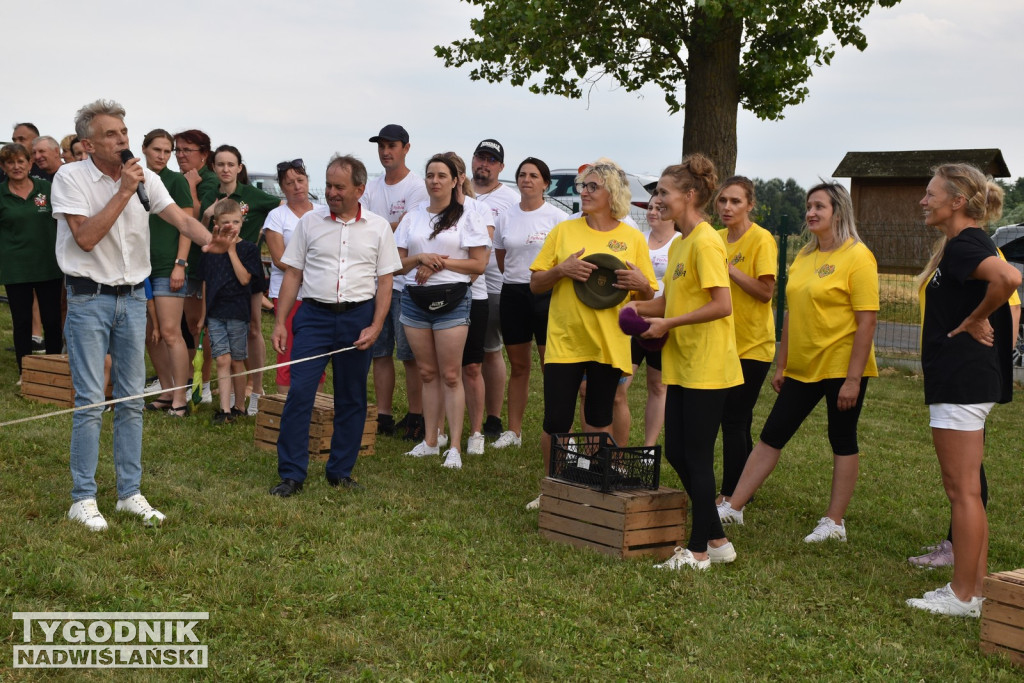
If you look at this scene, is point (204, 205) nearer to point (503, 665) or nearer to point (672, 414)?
point (672, 414)

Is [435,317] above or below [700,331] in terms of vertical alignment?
below

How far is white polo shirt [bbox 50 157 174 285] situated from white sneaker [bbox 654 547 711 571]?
305 cm

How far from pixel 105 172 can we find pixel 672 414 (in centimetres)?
312

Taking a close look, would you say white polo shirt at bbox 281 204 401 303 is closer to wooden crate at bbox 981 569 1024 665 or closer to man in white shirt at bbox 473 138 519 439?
→ man in white shirt at bbox 473 138 519 439

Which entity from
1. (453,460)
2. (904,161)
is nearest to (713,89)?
(453,460)

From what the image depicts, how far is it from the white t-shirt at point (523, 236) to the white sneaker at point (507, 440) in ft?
3.95

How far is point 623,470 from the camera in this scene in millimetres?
5594

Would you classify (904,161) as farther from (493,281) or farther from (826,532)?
(826,532)

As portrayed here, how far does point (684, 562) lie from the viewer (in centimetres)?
490

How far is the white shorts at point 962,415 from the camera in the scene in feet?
14.3

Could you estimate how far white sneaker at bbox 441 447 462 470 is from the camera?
22.7 ft

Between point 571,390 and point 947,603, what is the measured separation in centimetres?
219

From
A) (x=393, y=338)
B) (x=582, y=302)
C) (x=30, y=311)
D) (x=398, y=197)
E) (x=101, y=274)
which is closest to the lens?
(x=101, y=274)

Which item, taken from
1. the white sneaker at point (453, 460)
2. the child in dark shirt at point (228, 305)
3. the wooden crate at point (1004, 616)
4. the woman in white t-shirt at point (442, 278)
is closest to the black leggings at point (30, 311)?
the child in dark shirt at point (228, 305)
